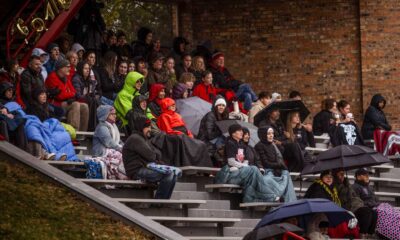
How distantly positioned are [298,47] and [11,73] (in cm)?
1072

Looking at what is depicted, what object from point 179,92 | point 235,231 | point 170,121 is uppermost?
point 179,92

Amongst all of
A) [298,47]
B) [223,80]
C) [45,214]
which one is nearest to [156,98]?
[223,80]

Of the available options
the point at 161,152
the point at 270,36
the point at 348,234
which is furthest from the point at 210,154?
the point at 270,36

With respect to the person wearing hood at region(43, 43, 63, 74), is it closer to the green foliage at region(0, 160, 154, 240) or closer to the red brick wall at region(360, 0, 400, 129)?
the green foliage at region(0, 160, 154, 240)

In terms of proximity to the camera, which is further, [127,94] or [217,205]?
[127,94]

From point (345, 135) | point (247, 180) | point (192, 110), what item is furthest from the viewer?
point (345, 135)

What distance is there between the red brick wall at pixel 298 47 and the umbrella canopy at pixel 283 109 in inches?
245

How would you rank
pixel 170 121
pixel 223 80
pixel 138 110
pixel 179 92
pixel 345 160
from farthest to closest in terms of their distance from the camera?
1. pixel 223 80
2. pixel 179 92
3. pixel 170 121
4. pixel 138 110
5. pixel 345 160

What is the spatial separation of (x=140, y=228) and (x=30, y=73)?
5276 mm

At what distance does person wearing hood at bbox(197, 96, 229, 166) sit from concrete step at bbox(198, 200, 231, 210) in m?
1.20

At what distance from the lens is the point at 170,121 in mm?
27438

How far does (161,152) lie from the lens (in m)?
26.2

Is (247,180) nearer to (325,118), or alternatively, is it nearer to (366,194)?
(366,194)

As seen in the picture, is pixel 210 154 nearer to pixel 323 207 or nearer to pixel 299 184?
pixel 299 184
